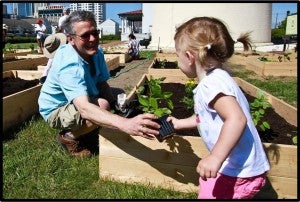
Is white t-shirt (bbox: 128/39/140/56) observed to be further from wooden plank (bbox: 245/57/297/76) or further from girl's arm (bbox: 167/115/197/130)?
girl's arm (bbox: 167/115/197/130)

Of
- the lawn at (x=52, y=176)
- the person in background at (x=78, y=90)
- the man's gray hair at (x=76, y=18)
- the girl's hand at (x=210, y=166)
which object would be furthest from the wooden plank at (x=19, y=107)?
the girl's hand at (x=210, y=166)

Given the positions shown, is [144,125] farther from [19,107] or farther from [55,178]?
[19,107]

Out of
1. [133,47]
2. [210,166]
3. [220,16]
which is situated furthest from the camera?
[220,16]

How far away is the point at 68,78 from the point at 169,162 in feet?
3.44

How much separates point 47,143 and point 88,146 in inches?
19.1

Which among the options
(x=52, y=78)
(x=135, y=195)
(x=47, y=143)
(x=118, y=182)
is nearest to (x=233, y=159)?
(x=135, y=195)

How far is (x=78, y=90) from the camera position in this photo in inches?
112

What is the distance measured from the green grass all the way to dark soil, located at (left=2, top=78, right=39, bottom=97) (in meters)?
1.86

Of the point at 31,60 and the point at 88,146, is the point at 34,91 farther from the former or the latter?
the point at 31,60

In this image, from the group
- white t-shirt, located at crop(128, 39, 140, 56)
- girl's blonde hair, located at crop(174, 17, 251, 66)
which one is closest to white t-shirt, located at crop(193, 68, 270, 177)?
girl's blonde hair, located at crop(174, 17, 251, 66)

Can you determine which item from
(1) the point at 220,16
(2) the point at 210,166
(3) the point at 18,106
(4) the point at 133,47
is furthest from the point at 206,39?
(1) the point at 220,16

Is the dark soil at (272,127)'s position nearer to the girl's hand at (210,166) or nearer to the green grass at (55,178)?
the green grass at (55,178)

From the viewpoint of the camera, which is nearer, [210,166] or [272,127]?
[210,166]

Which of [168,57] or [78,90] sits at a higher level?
[78,90]
